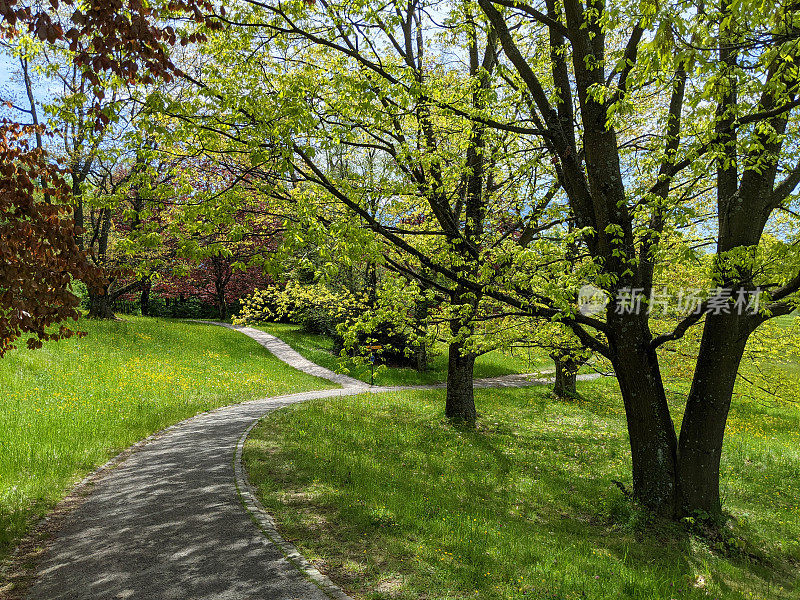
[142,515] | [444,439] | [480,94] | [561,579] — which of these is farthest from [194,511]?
[480,94]

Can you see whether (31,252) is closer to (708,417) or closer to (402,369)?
(708,417)

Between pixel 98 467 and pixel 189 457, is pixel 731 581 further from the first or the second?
pixel 98 467

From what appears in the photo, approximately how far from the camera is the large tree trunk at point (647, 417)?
7418 millimetres

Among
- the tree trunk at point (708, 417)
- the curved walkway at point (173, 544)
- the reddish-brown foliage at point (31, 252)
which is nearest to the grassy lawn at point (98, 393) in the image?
the curved walkway at point (173, 544)

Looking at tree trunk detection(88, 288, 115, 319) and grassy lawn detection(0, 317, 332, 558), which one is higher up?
tree trunk detection(88, 288, 115, 319)

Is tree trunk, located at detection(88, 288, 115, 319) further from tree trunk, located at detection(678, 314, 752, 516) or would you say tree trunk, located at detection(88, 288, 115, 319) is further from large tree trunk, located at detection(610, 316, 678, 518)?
tree trunk, located at detection(678, 314, 752, 516)

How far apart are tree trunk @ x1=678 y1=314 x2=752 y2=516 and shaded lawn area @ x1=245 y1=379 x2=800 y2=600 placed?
54 cm

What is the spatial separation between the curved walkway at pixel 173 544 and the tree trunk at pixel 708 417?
5.72m

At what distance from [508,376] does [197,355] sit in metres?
15.6
